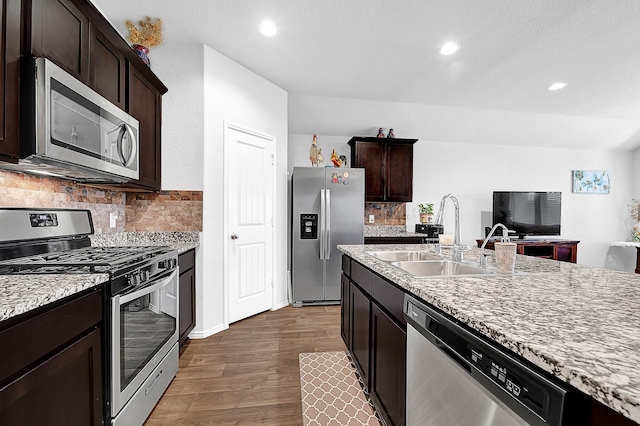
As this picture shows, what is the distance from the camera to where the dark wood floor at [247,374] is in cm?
168

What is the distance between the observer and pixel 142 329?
1.58 m

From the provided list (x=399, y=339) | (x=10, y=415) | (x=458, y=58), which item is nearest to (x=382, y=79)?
(x=458, y=58)

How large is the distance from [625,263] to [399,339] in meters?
6.80

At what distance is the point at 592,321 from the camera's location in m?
0.71

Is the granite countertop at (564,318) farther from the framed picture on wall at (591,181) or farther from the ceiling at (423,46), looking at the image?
the framed picture on wall at (591,181)

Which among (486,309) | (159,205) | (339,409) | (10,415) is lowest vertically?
(339,409)

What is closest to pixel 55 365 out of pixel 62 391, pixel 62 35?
pixel 62 391

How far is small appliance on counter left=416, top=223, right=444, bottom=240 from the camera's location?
402cm

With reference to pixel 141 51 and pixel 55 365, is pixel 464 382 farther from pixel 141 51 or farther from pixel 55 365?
pixel 141 51

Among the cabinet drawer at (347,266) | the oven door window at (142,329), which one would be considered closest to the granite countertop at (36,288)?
the oven door window at (142,329)

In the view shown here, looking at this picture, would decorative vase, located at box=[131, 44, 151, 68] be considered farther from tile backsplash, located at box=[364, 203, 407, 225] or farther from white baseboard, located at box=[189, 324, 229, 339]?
tile backsplash, located at box=[364, 203, 407, 225]

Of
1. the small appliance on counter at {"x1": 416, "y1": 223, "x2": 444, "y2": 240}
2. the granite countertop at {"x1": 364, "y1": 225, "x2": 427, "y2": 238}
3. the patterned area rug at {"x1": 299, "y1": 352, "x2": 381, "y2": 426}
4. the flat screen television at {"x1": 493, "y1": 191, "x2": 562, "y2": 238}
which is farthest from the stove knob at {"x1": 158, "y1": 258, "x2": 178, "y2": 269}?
the flat screen television at {"x1": 493, "y1": 191, "x2": 562, "y2": 238}

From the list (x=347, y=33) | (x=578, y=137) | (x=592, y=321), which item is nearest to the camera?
(x=592, y=321)

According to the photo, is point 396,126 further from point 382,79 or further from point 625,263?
point 625,263
